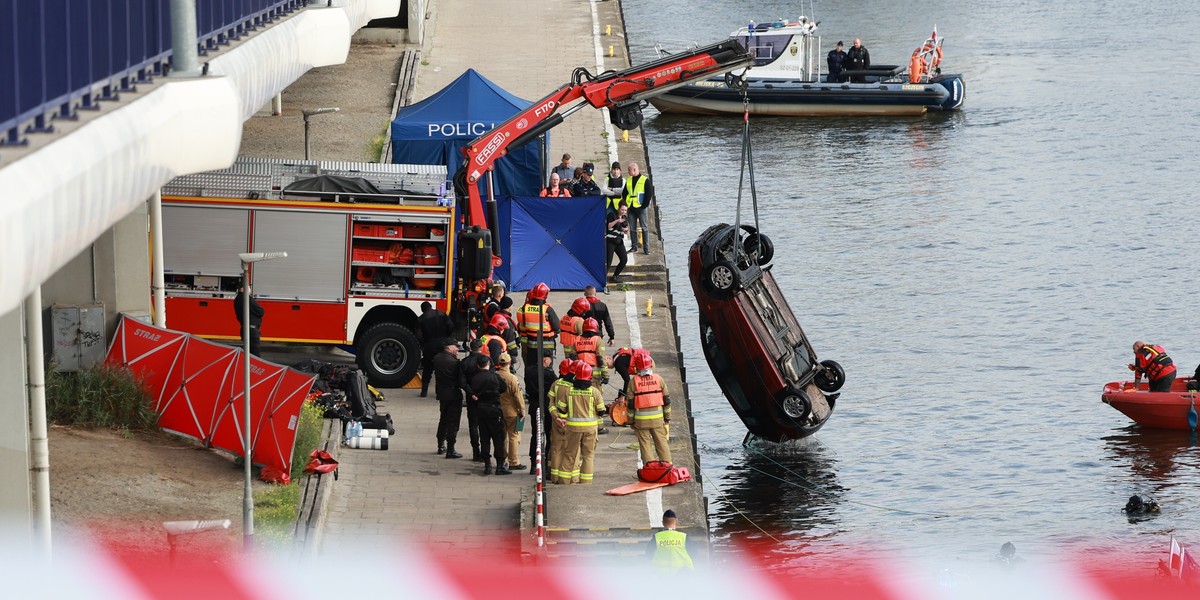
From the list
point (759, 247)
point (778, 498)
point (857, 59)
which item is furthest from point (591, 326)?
point (857, 59)

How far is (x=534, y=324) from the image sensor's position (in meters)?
20.5

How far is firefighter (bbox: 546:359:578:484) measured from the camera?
17188mm

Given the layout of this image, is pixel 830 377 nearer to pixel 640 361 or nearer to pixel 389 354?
pixel 389 354

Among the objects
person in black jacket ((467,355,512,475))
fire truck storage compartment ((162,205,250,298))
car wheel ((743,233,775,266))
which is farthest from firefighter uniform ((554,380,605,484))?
car wheel ((743,233,775,266))

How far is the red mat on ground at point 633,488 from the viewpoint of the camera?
17547 mm

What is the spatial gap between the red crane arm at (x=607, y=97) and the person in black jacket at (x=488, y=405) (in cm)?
619

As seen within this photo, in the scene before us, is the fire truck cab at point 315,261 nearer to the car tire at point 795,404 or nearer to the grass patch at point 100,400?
the grass patch at point 100,400

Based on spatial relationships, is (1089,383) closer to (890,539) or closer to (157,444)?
(890,539)

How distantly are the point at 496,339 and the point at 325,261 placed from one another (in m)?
3.65

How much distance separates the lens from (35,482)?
45.1 feet

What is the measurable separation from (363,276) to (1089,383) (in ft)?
44.6

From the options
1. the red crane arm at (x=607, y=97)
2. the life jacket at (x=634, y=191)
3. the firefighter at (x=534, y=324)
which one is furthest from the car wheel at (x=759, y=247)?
the life jacket at (x=634, y=191)

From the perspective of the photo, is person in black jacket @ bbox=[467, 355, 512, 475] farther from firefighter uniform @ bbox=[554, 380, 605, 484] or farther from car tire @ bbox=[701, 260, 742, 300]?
→ car tire @ bbox=[701, 260, 742, 300]

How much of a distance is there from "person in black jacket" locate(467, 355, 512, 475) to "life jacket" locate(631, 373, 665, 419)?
1.42 meters
